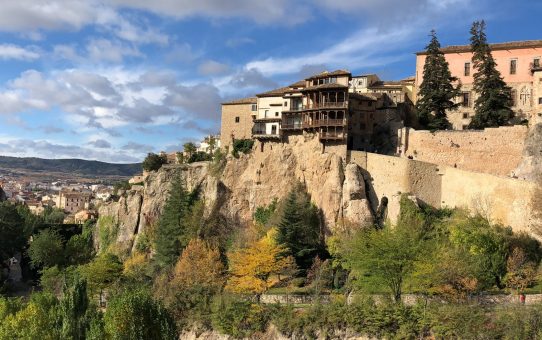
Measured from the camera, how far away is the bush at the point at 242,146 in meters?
60.6

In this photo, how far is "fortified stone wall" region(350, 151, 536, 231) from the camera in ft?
131

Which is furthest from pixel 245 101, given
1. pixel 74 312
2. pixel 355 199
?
pixel 74 312

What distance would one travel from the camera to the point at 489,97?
53.2 m

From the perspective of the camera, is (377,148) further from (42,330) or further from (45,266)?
(45,266)

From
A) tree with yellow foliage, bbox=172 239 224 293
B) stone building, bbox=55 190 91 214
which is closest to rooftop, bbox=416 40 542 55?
tree with yellow foliage, bbox=172 239 224 293

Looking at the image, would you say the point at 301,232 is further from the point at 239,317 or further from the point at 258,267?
the point at 239,317

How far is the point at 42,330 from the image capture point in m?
29.2

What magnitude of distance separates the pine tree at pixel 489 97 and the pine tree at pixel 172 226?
3099cm

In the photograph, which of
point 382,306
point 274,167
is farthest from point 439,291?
point 274,167

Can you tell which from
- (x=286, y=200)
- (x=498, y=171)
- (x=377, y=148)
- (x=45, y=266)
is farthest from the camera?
(x=45, y=266)

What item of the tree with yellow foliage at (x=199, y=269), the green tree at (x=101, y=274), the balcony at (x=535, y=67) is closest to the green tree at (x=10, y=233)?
the green tree at (x=101, y=274)

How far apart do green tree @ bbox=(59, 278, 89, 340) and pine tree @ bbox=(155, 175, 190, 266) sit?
945 inches

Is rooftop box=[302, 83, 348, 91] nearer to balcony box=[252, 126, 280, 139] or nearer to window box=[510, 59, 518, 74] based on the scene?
balcony box=[252, 126, 280, 139]

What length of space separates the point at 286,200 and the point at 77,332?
26.1 metres
